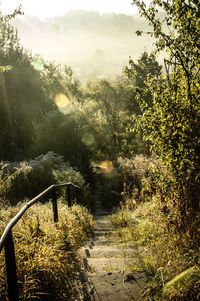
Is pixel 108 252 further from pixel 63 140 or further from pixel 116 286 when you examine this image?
pixel 63 140

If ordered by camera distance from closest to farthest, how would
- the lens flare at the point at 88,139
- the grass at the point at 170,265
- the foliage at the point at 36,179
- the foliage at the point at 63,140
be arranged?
the grass at the point at 170,265, the foliage at the point at 36,179, the foliage at the point at 63,140, the lens flare at the point at 88,139

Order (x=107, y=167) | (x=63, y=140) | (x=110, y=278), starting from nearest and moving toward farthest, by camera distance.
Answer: (x=110, y=278) < (x=63, y=140) < (x=107, y=167)

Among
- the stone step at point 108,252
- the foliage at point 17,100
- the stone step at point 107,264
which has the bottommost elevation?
the stone step at point 108,252

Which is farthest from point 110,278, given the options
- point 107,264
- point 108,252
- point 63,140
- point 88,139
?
point 88,139

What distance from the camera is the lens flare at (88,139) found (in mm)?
17788

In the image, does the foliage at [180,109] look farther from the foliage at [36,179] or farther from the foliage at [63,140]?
the foliage at [63,140]

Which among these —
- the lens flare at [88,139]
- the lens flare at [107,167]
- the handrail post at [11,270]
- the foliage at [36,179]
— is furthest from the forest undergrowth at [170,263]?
the lens flare at [88,139]

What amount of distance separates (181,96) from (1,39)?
2448 cm

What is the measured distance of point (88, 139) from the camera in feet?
60.5

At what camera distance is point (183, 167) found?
357cm

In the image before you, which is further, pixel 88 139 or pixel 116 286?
pixel 88 139

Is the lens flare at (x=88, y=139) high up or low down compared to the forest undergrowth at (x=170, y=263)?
up

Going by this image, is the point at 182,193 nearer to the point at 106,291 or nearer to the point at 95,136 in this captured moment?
the point at 106,291

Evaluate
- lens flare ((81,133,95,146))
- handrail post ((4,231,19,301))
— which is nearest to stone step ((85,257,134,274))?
handrail post ((4,231,19,301))
